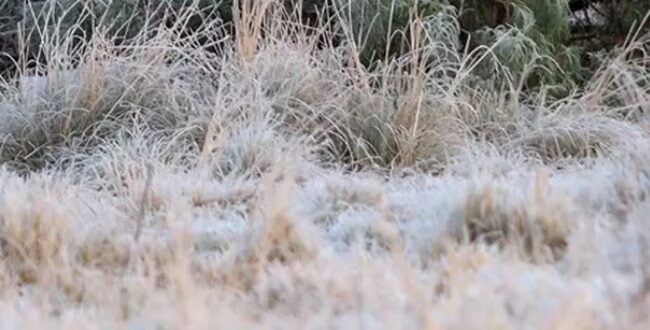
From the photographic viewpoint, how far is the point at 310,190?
3.42 metres

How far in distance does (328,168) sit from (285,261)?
66.6 inches

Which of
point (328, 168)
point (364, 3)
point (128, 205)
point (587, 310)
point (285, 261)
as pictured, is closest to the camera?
point (587, 310)

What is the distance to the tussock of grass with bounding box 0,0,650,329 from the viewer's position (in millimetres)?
2146

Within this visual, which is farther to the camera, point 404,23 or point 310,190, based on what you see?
point 404,23

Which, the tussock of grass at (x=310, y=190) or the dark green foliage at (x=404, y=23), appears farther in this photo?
the dark green foliage at (x=404, y=23)

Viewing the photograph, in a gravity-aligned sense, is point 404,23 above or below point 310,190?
below

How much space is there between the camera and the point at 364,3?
622cm

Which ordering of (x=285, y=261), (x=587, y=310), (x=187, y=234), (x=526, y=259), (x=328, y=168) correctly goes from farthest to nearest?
(x=328, y=168), (x=187, y=234), (x=285, y=261), (x=526, y=259), (x=587, y=310)

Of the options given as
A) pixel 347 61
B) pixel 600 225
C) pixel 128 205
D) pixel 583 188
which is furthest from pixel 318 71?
pixel 600 225

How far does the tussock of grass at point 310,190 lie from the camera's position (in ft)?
7.04

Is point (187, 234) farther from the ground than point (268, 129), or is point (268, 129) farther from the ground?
point (187, 234)

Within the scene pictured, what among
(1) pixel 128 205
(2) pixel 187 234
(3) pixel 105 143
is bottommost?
(3) pixel 105 143

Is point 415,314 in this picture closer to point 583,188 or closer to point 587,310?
point 587,310

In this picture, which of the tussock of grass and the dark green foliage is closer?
the tussock of grass
